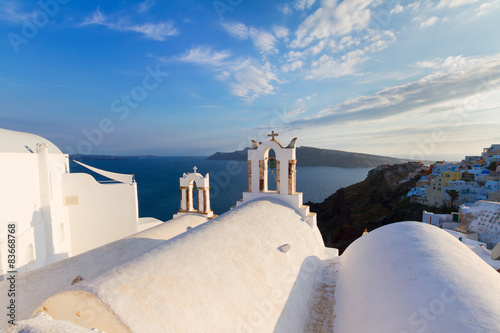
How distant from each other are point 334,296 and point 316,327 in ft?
3.36

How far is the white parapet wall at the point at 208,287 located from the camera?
239 centimetres

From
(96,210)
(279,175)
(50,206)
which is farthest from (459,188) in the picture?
(50,206)

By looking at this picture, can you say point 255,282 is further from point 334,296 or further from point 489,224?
point 489,224

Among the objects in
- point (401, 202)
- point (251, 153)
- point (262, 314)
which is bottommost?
point (401, 202)

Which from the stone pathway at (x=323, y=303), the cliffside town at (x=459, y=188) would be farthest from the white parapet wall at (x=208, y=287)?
the cliffside town at (x=459, y=188)

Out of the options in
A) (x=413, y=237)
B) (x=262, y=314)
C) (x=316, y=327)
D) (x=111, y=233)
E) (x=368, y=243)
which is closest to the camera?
(x=262, y=314)

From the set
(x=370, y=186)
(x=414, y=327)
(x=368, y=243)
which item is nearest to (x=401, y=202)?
(x=370, y=186)

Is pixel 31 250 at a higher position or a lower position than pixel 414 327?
lower

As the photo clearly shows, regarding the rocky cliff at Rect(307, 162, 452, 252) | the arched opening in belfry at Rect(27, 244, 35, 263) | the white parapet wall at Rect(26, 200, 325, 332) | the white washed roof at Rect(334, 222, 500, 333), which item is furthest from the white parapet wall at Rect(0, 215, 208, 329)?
the rocky cliff at Rect(307, 162, 452, 252)

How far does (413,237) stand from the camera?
4.99m

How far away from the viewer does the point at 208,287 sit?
10.3ft

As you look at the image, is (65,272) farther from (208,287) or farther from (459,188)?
(459,188)

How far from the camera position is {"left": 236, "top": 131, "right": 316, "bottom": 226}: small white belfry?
24.7 feet

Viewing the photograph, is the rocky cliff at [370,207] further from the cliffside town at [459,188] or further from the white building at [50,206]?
the white building at [50,206]
